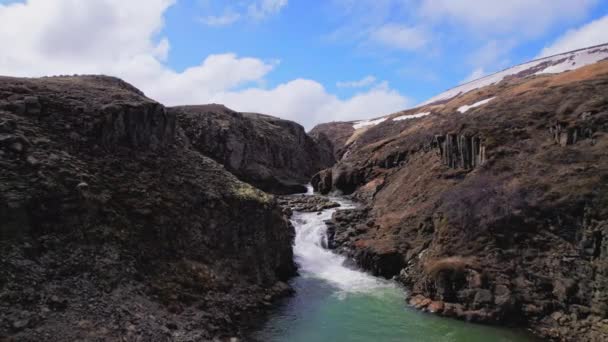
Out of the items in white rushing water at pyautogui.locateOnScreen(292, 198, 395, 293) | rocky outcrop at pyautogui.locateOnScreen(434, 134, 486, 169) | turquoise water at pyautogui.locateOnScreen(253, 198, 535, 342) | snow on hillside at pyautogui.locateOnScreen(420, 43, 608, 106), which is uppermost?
snow on hillside at pyautogui.locateOnScreen(420, 43, 608, 106)

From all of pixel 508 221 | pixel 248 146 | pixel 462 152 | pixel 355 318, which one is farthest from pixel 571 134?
pixel 248 146

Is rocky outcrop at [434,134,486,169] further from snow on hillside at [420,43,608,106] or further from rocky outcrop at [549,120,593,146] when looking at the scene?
snow on hillside at [420,43,608,106]

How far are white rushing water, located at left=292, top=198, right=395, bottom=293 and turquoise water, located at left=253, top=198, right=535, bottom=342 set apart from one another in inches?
3.1

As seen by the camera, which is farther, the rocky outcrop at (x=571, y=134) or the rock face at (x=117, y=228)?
the rocky outcrop at (x=571, y=134)

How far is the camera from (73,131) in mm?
28125

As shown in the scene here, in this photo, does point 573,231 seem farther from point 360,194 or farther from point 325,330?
point 360,194

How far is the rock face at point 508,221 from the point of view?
27188 mm

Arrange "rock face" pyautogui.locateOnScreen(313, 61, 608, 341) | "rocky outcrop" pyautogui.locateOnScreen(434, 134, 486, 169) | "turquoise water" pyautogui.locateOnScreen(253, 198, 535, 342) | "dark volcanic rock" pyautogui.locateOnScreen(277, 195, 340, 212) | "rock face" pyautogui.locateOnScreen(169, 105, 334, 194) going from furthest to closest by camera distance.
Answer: "rock face" pyautogui.locateOnScreen(169, 105, 334, 194) → "dark volcanic rock" pyautogui.locateOnScreen(277, 195, 340, 212) → "rocky outcrop" pyautogui.locateOnScreen(434, 134, 486, 169) → "rock face" pyautogui.locateOnScreen(313, 61, 608, 341) → "turquoise water" pyautogui.locateOnScreen(253, 198, 535, 342)

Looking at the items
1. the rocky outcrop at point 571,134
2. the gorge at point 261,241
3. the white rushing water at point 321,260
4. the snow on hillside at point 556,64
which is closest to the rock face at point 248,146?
the white rushing water at point 321,260

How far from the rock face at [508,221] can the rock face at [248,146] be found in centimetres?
2109

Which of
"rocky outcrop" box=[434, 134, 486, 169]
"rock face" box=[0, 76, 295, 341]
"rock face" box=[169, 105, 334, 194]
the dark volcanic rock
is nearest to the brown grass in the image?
"rock face" box=[0, 76, 295, 341]

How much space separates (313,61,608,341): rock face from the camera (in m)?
27.2

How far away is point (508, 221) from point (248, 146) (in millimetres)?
46920

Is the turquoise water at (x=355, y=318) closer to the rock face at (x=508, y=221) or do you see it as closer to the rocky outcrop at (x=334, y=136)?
the rock face at (x=508, y=221)
